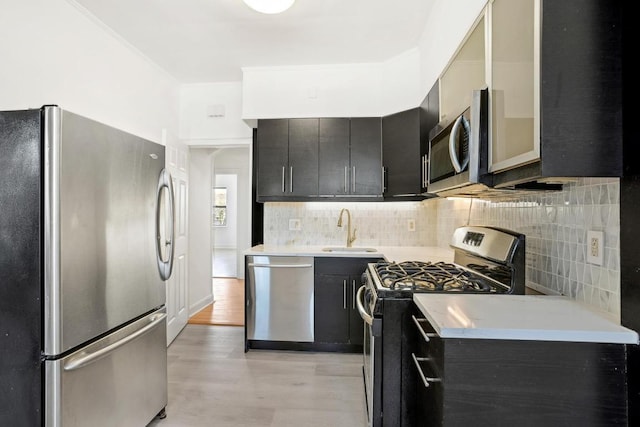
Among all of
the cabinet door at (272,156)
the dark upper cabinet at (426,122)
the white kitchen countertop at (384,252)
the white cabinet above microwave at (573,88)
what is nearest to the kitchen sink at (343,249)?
the white kitchen countertop at (384,252)

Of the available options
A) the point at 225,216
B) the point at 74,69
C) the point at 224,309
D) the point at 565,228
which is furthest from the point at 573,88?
the point at 225,216

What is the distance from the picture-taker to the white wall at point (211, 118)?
387 cm

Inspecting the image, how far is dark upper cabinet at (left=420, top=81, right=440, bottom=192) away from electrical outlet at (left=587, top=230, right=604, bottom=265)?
1229 millimetres

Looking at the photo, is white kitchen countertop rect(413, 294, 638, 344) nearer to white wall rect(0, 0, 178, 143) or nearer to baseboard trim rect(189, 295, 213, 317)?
white wall rect(0, 0, 178, 143)

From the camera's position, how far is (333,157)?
11.2ft

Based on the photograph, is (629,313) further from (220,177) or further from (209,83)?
(220,177)

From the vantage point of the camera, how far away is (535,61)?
1.04 metres

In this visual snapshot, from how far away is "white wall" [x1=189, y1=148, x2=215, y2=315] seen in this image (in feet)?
13.9

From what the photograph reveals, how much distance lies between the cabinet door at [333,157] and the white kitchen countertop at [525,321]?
2.11m

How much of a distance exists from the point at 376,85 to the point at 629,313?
282 centimetres

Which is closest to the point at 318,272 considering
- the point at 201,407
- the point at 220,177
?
the point at 201,407

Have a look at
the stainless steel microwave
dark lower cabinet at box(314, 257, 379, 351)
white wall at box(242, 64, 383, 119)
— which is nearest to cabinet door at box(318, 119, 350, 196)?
white wall at box(242, 64, 383, 119)

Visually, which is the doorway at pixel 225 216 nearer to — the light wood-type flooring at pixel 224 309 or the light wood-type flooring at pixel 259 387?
the light wood-type flooring at pixel 224 309

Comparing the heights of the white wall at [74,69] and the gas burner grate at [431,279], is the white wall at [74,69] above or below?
above
